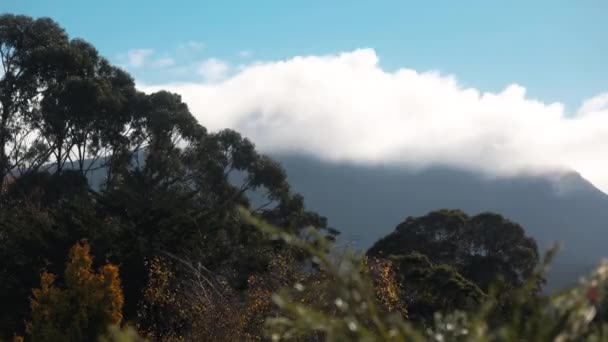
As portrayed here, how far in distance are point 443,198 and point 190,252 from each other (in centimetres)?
10021

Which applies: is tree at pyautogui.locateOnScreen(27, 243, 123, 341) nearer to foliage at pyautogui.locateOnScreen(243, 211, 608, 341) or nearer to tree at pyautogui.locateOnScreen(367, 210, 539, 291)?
foliage at pyautogui.locateOnScreen(243, 211, 608, 341)

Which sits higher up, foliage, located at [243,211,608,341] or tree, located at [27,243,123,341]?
foliage, located at [243,211,608,341]

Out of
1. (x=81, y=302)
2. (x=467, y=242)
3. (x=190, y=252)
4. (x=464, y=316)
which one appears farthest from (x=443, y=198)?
(x=464, y=316)

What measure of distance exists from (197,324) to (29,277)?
516 centimetres

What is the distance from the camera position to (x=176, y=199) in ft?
59.5

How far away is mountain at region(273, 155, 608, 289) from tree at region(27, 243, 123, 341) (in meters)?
74.5

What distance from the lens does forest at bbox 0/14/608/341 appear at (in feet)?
6.79

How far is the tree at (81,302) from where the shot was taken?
43.1ft

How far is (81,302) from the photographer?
1330cm

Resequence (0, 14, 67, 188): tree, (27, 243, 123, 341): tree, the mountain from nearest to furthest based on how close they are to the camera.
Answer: (27, 243, 123, 341): tree < (0, 14, 67, 188): tree < the mountain

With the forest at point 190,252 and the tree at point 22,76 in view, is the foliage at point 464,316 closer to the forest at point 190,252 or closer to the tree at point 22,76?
the forest at point 190,252

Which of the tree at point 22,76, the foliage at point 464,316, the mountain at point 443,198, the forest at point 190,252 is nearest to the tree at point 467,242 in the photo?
the forest at point 190,252

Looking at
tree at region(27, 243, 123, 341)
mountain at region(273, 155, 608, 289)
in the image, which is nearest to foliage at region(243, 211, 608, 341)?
tree at region(27, 243, 123, 341)

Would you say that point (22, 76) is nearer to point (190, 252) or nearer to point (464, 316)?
point (190, 252)
